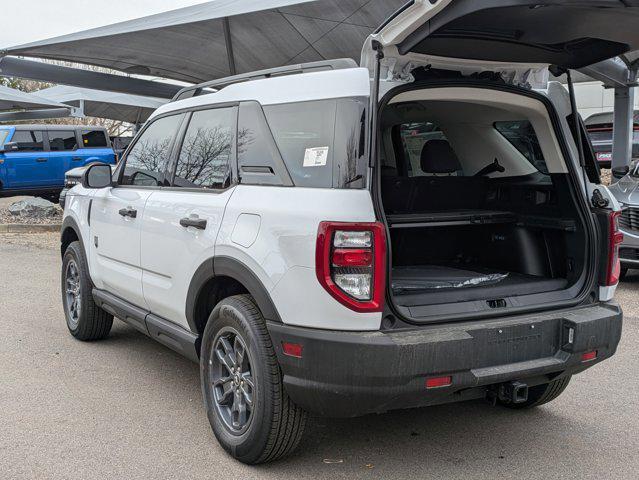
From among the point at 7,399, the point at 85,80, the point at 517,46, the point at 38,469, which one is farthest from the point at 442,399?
the point at 85,80

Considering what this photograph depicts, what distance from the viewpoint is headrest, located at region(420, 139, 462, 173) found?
439 centimetres

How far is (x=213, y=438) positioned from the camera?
3939 millimetres

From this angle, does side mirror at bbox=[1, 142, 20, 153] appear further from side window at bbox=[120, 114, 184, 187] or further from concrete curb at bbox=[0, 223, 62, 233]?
side window at bbox=[120, 114, 184, 187]

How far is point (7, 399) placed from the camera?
14.7 feet

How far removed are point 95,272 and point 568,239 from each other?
3.55m

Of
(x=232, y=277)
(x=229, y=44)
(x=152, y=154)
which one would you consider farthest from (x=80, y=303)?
(x=229, y=44)

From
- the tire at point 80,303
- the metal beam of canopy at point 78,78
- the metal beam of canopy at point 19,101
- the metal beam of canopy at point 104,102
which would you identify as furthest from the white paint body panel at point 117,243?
the metal beam of canopy at point 104,102

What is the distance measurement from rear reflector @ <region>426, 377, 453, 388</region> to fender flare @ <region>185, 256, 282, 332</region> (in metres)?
0.75

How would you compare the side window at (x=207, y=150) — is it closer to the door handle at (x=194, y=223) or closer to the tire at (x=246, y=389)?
the door handle at (x=194, y=223)

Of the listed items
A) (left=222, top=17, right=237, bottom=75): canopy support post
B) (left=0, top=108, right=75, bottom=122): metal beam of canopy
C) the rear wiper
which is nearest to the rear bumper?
the rear wiper

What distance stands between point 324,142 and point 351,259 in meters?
0.62

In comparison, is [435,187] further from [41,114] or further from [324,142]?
[41,114]

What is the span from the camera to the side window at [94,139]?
1842cm

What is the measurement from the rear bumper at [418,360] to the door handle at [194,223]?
847mm
